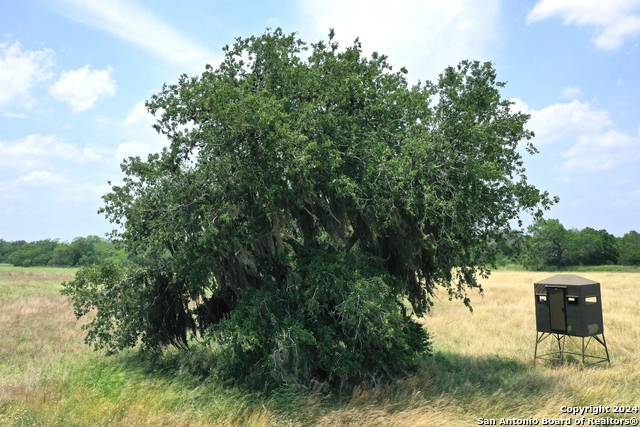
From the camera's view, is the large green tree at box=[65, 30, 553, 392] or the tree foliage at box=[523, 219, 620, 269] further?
the tree foliage at box=[523, 219, 620, 269]

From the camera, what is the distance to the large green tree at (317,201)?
10.5 meters

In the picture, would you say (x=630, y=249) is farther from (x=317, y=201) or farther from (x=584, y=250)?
(x=317, y=201)

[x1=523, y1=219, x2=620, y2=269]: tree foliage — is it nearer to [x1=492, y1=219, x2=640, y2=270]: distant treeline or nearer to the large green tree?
[x1=492, y1=219, x2=640, y2=270]: distant treeline

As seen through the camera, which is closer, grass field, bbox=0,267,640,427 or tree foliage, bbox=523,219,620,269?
grass field, bbox=0,267,640,427

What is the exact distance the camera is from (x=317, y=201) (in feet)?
38.5

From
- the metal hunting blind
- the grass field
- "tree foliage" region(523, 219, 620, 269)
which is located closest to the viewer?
the grass field

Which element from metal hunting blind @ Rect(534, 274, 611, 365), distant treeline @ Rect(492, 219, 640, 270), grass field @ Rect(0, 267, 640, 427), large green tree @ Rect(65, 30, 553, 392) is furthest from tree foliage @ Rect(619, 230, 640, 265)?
large green tree @ Rect(65, 30, 553, 392)

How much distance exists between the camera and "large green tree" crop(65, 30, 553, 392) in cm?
1048

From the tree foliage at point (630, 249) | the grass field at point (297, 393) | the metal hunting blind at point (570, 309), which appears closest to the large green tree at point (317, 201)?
the grass field at point (297, 393)

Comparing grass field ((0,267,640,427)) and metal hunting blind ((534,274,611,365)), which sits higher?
metal hunting blind ((534,274,611,365))

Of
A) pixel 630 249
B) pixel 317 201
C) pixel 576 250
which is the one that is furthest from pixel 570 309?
pixel 630 249

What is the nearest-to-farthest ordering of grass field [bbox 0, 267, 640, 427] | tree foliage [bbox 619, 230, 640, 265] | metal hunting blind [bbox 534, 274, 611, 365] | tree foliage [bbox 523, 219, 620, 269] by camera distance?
grass field [bbox 0, 267, 640, 427] < metal hunting blind [bbox 534, 274, 611, 365] < tree foliage [bbox 619, 230, 640, 265] < tree foliage [bbox 523, 219, 620, 269]

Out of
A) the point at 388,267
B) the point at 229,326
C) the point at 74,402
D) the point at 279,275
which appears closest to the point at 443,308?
the point at 388,267

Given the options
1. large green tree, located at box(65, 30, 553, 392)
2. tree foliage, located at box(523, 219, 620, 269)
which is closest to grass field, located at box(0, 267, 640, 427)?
large green tree, located at box(65, 30, 553, 392)
